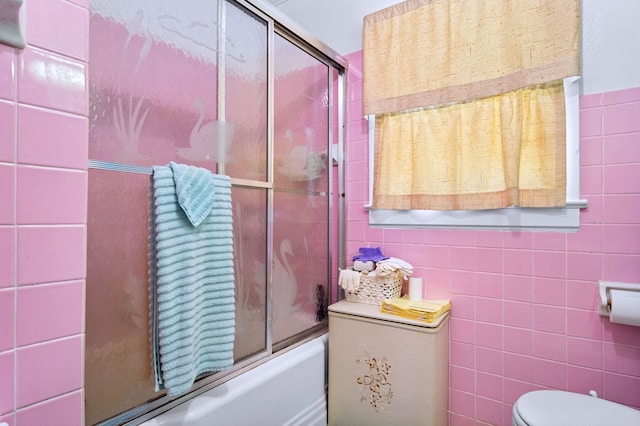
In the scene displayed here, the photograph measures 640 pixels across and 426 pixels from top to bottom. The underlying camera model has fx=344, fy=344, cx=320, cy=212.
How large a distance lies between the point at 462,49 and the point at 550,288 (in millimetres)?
1118

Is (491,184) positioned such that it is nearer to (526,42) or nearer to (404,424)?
(526,42)

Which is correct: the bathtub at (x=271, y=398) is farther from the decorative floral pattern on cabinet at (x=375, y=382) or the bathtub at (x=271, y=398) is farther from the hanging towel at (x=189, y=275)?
the decorative floral pattern on cabinet at (x=375, y=382)

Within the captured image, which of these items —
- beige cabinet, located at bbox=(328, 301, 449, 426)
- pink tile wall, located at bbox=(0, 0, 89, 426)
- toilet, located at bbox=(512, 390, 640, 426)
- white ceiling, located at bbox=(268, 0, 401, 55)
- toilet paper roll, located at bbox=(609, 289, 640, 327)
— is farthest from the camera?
white ceiling, located at bbox=(268, 0, 401, 55)

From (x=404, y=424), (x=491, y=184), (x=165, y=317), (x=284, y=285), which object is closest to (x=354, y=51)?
(x=491, y=184)

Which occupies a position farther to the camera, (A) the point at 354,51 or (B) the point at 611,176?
(A) the point at 354,51

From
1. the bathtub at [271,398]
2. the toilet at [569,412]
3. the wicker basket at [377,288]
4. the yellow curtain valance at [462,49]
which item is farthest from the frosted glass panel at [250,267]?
the toilet at [569,412]

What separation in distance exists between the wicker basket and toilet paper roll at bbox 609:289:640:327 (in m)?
0.81

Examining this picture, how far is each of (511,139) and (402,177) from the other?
0.51 metres

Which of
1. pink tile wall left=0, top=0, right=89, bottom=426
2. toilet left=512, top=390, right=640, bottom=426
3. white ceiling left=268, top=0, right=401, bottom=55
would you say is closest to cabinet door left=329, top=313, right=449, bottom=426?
toilet left=512, top=390, right=640, bottom=426

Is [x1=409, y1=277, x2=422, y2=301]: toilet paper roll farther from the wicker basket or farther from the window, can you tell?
A: the window

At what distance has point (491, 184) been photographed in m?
1.52

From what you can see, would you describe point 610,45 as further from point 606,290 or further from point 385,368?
point 385,368

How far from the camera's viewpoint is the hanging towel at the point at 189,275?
1001 millimetres

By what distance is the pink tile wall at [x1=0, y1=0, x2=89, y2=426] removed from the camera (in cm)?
69
